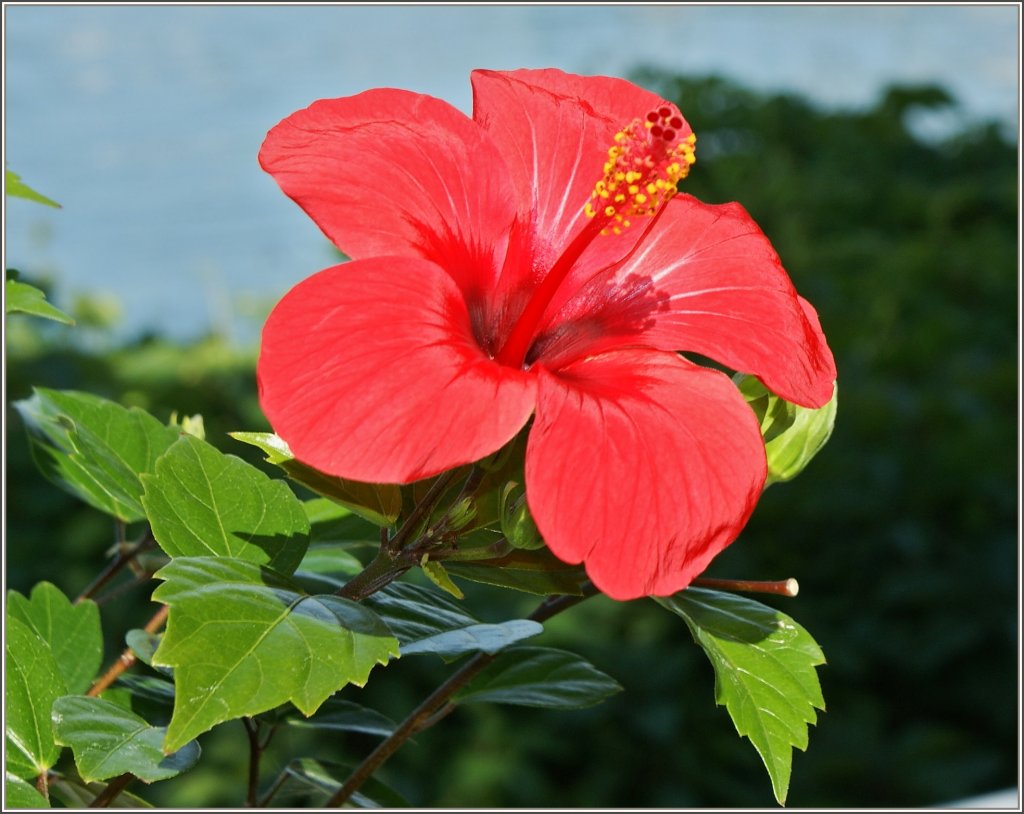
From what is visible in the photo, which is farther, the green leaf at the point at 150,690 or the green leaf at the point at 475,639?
the green leaf at the point at 150,690

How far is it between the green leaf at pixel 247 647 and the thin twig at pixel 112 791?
0.49 feet

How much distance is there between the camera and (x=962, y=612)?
241cm

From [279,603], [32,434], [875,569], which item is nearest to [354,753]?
[875,569]

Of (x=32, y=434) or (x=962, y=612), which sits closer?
(x=32, y=434)

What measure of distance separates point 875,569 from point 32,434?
200cm

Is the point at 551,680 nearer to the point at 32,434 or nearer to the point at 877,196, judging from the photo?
the point at 32,434

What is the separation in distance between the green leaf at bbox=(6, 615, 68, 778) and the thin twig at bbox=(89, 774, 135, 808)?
0.03m

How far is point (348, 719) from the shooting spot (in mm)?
777

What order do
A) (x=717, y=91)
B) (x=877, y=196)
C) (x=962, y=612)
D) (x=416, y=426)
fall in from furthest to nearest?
(x=717, y=91)
(x=877, y=196)
(x=962, y=612)
(x=416, y=426)

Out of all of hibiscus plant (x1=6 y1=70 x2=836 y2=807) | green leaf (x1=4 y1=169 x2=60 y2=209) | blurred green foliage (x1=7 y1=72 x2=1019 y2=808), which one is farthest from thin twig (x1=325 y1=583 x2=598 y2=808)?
blurred green foliage (x1=7 y1=72 x2=1019 y2=808)

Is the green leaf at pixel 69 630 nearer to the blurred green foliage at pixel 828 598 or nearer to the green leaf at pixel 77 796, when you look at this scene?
the green leaf at pixel 77 796

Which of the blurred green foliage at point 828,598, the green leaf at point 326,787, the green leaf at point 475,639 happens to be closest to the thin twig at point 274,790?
the green leaf at point 326,787

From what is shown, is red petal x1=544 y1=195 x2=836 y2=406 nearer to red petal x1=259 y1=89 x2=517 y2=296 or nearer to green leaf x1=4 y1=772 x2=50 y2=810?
red petal x1=259 y1=89 x2=517 y2=296

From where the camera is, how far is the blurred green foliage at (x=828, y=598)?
205 centimetres
